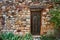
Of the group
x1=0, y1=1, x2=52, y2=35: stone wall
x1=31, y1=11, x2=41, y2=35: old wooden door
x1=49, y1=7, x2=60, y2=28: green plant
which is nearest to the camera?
x1=49, y1=7, x2=60, y2=28: green plant

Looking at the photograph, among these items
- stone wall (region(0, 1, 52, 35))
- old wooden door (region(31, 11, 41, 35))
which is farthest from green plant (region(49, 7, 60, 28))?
old wooden door (region(31, 11, 41, 35))

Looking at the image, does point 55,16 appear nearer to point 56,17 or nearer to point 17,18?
point 56,17

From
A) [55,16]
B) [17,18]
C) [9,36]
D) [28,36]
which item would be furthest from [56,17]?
[9,36]

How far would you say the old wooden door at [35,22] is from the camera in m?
9.12

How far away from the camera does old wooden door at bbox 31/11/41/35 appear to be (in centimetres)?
912

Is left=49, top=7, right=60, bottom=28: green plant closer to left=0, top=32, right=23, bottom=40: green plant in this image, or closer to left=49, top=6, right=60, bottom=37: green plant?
left=49, top=6, right=60, bottom=37: green plant

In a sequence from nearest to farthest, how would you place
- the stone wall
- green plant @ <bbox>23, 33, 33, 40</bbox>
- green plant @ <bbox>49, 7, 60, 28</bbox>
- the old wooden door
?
1. green plant @ <bbox>49, 7, 60, 28</bbox>
2. green plant @ <bbox>23, 33, 33, 40</bbox>
3. the stone wall
4. the old wooden door

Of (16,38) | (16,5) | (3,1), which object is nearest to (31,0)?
(16,5)

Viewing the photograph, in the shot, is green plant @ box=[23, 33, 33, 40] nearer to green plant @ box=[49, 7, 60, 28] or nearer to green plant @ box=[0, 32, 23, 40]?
green plant @ box=[0, 32, 23, 40]

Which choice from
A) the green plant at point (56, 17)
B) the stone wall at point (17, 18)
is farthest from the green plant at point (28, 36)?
the green plant at point (56, 17)

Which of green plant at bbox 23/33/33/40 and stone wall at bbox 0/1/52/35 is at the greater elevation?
stone wall at bbox 0/1/52/35

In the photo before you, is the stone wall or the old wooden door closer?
the stone wall

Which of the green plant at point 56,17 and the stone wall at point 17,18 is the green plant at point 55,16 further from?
the stone wall at point 17,18

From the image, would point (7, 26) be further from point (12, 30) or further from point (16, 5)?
point (16, 5)
